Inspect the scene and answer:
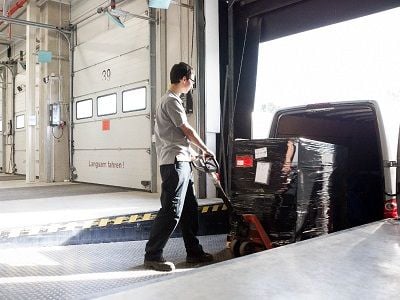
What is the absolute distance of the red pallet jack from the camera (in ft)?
11.2

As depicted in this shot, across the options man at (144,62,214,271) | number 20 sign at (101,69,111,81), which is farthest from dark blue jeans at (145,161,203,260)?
number 20 sign at (101,69,111,81)

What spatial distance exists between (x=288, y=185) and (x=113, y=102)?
5949 millimetres

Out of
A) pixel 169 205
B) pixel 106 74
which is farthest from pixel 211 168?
pixel 106 74

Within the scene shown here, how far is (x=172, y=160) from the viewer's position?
3369 millimetres

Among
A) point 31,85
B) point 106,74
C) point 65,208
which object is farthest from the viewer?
point 31,85

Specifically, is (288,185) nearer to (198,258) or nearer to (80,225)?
(198,258)

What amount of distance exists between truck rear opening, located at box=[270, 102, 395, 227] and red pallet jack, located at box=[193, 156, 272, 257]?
3.05ft

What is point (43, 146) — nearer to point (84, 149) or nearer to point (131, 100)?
point (84, 149)

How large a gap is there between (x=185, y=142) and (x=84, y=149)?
21.5 feet

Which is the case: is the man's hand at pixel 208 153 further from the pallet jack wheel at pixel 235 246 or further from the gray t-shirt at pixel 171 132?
the pallet jack wheel at pixel 235 246

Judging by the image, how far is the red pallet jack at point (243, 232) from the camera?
341cm

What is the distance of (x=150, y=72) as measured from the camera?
6906 mm

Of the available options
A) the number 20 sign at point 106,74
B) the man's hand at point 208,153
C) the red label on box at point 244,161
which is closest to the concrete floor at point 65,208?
the man's hand at point 208,153

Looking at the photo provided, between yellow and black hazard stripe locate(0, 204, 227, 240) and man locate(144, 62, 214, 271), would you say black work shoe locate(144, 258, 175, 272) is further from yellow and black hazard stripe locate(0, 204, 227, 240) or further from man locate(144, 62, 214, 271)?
yellow and black hazard stripe locate(0, 204, 227, 240)
